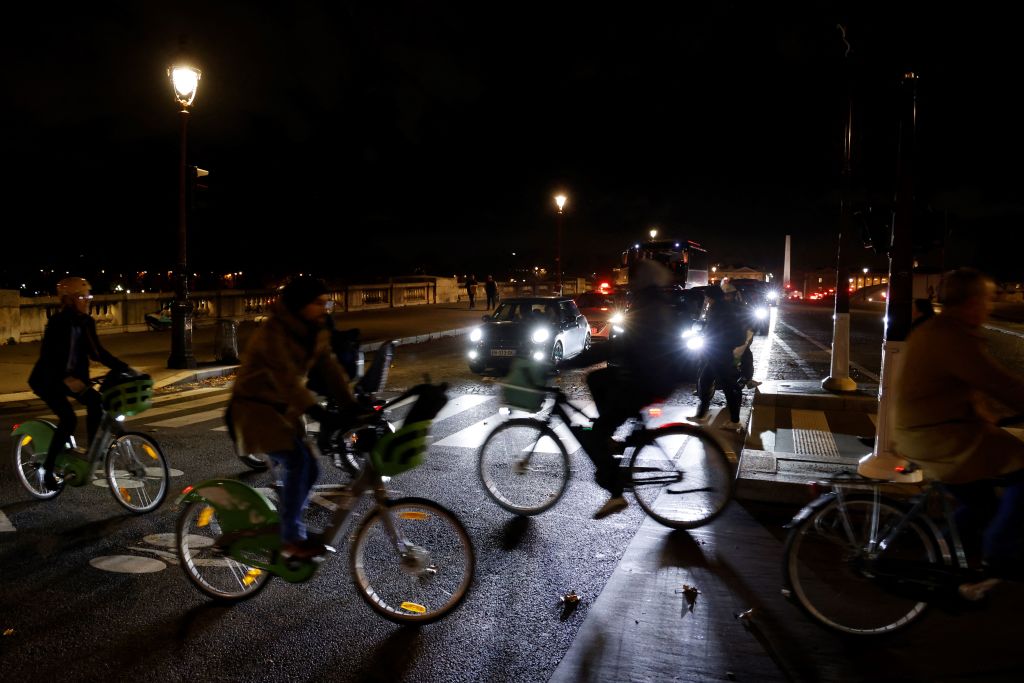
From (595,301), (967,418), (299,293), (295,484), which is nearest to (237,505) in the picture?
(295,484)

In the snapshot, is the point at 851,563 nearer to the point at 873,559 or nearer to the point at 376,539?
the point at 873,559

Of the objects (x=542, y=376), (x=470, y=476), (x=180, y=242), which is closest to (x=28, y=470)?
(x=470, y=476)

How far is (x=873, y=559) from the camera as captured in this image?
388 centimetres

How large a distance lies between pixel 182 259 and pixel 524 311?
6.72 m

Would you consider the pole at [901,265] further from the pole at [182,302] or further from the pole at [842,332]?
the pole at [182,302]

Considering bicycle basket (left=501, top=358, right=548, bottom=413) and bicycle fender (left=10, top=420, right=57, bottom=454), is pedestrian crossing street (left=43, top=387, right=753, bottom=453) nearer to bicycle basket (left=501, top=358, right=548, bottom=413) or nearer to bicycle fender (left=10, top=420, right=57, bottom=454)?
bicycle basket (left=501, top=358, right=548, bottom=413)

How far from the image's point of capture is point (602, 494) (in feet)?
22.1

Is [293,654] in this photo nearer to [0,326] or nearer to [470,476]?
[470,476]

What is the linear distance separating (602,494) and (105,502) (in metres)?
4.15

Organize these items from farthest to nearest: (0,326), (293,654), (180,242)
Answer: (0,326) < (180,242) < (293,654)

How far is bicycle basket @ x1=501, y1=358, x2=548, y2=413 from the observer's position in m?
6.02

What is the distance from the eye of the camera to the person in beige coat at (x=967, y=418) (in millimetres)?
3568

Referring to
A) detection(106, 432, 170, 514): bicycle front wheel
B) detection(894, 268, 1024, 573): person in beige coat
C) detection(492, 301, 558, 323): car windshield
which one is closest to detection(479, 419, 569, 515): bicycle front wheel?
detection(106, 432, 170, 514): bicycle front wheel

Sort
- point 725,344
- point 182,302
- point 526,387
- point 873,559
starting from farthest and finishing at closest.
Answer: point 182,302, point 725,344, point 526,387, point 873,559
